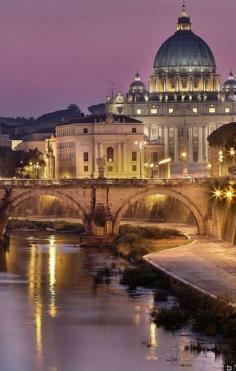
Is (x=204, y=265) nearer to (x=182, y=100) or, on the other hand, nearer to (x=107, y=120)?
(x=107, y=120)

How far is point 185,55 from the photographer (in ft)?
609

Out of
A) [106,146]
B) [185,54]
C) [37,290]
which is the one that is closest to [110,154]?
[106,146]

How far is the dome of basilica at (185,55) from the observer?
186 meters

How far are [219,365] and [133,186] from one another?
43.3 meters

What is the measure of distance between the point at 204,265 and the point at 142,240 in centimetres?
1943

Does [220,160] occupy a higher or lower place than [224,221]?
higher

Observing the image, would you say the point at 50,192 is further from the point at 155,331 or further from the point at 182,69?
the point at 182,69

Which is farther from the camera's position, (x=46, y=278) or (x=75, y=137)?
(x=75, y=137)

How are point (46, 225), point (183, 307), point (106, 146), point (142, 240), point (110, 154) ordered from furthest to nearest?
point (110, 154) → point (106, 146) → point (46, 225) → point (142, 240) → point (183, 307)

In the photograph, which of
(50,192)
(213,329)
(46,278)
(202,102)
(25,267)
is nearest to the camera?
(213,329)

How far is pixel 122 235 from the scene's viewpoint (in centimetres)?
7969

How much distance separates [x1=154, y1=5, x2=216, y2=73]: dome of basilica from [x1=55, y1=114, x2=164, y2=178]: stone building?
1604 inches

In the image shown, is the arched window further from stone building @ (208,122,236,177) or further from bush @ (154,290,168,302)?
bush @ (154,290,168,302)

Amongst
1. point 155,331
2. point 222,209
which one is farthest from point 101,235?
point 155,331
